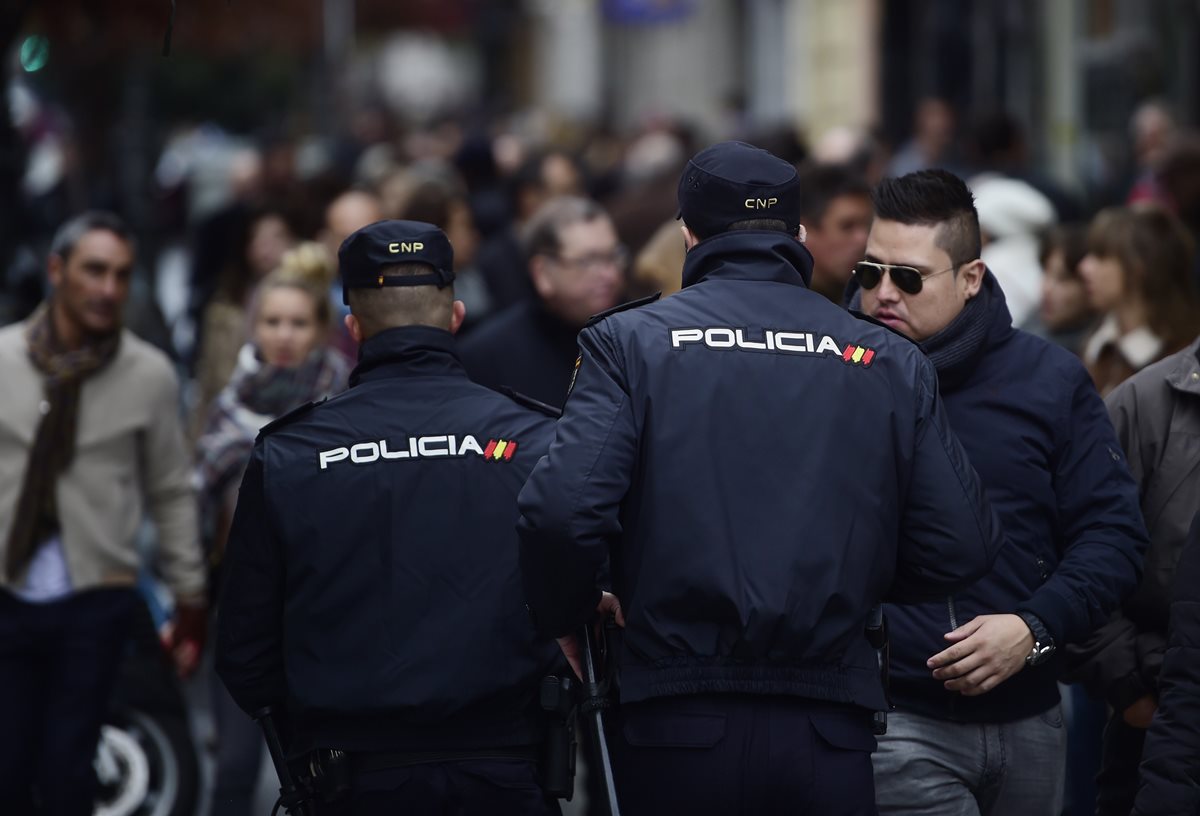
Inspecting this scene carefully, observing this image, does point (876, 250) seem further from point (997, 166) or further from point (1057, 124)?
point (1057, 124)

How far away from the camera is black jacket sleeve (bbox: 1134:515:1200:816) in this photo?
4332mm

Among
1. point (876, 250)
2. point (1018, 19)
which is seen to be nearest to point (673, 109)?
point (1018, 19)

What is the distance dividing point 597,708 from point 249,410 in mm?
3131

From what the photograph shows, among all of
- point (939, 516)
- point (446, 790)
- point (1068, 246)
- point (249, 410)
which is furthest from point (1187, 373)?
point (249, 410)

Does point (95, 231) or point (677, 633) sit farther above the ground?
point (95, 231)

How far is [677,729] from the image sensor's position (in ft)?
13.1

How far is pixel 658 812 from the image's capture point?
404 cm

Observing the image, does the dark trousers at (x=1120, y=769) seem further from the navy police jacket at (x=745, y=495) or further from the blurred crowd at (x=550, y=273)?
the navy police jacket at (x=745, y=495)

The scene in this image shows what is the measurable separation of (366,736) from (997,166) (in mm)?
8148

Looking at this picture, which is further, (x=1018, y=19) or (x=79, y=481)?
(x=1018, y=19)

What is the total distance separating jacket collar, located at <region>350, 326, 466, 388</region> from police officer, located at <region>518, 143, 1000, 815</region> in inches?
26.1

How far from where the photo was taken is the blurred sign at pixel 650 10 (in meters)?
29.2

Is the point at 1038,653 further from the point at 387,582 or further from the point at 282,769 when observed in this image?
the point at 282,769

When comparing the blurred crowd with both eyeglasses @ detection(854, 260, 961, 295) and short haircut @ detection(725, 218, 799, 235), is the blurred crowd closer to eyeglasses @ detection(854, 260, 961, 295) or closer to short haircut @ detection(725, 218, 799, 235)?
eyeglasses @ detection(854, 260, 961, 295)
